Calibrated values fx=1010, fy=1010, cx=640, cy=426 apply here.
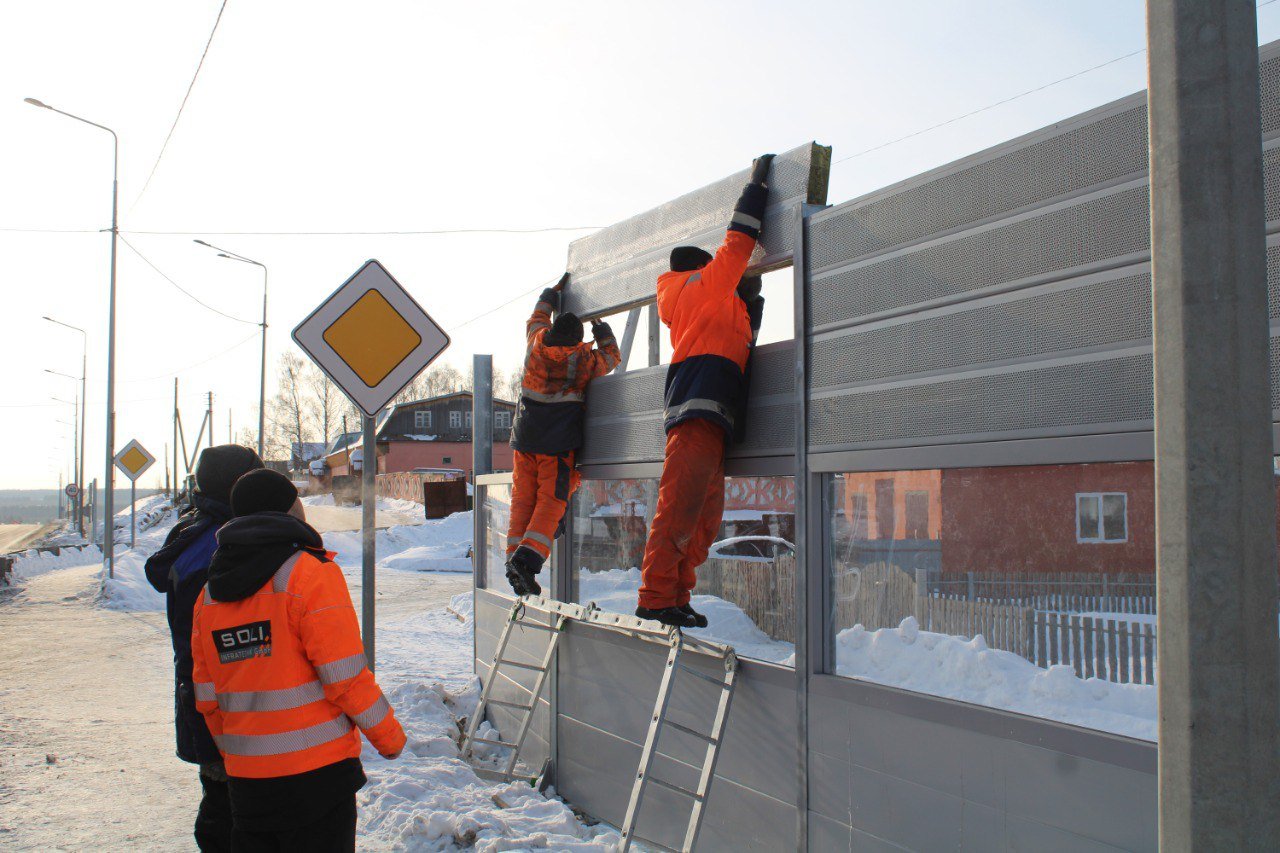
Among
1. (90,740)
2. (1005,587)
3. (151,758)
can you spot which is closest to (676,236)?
(1005,587)

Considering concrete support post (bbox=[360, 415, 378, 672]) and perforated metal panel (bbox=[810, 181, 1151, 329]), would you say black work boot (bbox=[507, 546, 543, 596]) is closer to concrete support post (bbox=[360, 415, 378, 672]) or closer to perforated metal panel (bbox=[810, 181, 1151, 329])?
concrete support post (bbox=[360, 415, 378, 672])

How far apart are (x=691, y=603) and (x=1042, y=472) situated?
7.99ft

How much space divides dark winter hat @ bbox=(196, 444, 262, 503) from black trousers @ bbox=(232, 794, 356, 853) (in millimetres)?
1306

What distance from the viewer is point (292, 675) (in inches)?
127

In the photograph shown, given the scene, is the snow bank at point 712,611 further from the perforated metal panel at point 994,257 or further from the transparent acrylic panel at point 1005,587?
the perforated metal panel at point 994,257

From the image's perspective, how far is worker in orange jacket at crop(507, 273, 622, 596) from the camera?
20.3 ft

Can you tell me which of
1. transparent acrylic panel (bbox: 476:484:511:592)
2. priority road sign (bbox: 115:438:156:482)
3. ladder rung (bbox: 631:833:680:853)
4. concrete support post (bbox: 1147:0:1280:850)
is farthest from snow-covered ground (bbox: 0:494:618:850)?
priority road sign (bbox: 115:438:156:482)

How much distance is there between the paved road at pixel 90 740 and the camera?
553 centimetres

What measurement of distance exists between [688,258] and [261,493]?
2497mm

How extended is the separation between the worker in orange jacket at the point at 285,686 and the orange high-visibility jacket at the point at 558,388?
10.1 feet

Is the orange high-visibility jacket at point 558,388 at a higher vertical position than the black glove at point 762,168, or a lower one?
lower

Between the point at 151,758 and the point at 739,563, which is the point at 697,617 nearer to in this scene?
the point at 739,563

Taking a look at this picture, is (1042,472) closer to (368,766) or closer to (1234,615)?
(1234,615)

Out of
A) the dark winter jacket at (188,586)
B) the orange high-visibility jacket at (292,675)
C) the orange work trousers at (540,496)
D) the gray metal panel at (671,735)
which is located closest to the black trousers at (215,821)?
the dark winter jacket at (188,586)
